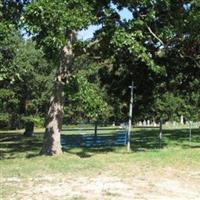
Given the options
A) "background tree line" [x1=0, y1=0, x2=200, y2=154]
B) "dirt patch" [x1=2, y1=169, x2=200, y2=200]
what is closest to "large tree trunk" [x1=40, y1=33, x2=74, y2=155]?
"background tree line" [x1=0, y1=0, x2=200, y2=154]

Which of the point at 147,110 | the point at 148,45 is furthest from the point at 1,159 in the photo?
the point at 147,110

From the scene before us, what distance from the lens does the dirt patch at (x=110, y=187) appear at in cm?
1195

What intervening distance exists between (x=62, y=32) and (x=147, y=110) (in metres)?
13.8

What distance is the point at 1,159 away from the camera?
20.8m

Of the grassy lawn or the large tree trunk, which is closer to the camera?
the grassy lawn

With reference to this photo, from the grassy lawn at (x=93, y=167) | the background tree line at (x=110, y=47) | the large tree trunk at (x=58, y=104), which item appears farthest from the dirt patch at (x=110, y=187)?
the large tree trunk at (x=58, y=104)

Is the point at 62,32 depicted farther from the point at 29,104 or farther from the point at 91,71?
the point at 29,104

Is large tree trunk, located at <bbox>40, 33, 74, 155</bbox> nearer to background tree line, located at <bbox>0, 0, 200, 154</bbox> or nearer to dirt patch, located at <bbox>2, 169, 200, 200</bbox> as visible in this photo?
background tree line, located at <bbox>0, 0, 200, 154</bbox>

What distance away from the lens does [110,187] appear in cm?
1321

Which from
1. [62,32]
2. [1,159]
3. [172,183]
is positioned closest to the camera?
[172,183]

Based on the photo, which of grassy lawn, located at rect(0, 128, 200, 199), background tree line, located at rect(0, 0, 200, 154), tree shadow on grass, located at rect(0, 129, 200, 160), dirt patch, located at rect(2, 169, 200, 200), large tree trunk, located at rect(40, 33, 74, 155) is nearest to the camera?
dirt patch, located at rect(2, 169, 200, 200)

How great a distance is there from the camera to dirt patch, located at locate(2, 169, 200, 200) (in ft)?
39.2

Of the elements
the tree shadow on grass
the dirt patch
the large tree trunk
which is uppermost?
the large tree trunk

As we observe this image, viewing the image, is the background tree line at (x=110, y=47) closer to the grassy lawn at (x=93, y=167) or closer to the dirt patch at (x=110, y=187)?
the grassy lawn at (x=93, y=167)
